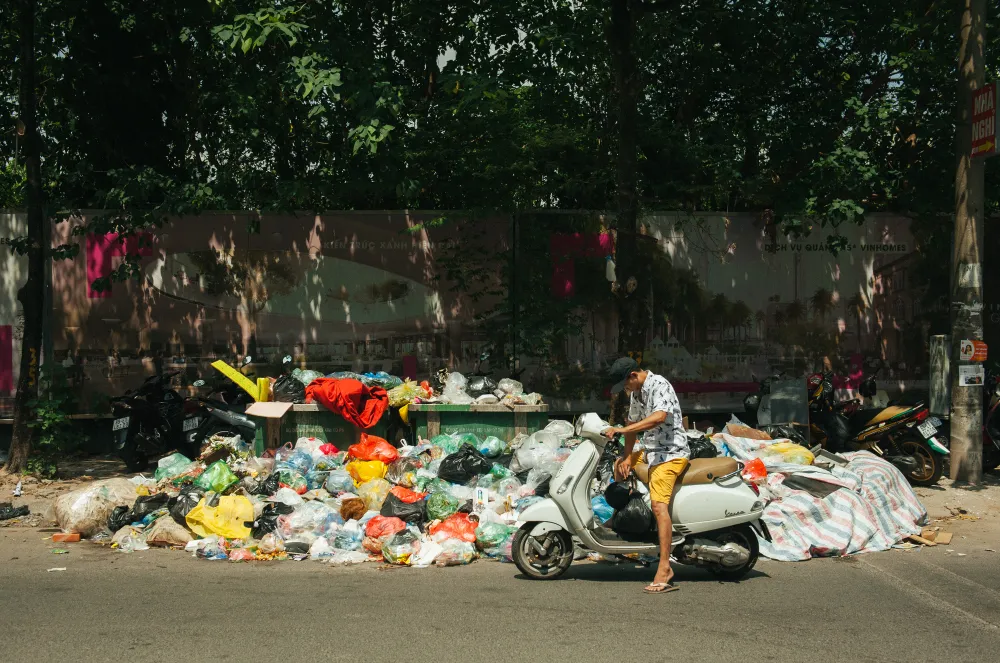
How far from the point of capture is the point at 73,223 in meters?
13.0

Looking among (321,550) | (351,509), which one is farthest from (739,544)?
(351,509)

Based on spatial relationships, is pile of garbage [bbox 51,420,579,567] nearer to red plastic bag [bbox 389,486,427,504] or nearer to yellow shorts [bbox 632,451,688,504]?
red plastic bag [bbox 389,486,427,504]

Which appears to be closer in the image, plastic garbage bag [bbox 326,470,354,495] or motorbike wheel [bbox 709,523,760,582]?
motorbike wheel [bbox 709,523,760,582]

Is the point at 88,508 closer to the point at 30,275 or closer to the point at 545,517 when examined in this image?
the point at 30,275

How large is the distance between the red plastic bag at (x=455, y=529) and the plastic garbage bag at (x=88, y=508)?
10.0 feet

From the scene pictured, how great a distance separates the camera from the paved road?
16.8ft

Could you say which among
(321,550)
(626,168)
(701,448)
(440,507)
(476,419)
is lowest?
(321,550)

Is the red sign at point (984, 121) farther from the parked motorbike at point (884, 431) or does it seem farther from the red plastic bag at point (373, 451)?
the red plastic bag at point (373, 451)

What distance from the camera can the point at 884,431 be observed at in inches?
415

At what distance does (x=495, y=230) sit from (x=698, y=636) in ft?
28.1

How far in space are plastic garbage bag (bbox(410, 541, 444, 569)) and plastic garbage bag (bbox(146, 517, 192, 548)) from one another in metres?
2.07

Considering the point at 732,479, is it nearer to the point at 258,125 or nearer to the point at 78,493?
the point at 78,493

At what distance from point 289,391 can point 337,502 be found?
2433 mm

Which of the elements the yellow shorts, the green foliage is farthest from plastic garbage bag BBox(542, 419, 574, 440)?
the green foliage
